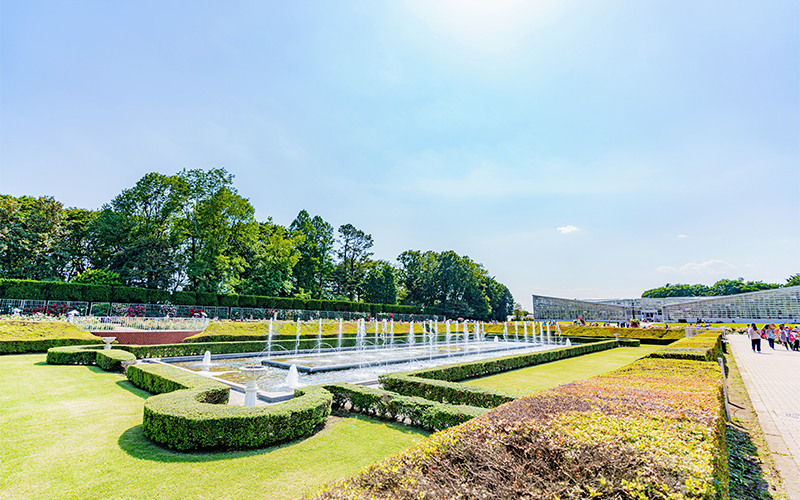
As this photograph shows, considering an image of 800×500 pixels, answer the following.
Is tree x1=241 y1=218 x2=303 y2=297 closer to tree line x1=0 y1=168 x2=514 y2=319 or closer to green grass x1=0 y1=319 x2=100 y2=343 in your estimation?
tree line x1=0 y1=168 x2=514 y2=319

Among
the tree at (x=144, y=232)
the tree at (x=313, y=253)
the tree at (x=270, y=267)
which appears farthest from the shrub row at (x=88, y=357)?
the tree at (x=313, y=253)

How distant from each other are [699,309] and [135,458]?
8778 centimetres

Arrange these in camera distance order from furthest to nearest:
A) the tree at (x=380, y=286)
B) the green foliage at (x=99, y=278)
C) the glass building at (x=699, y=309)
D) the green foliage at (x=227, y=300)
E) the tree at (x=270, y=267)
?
the glass building at (x=699, y=309)
the tree at (x=380, y=286)
the tree at (x=270, y=267)
the green foliage at (x=227, y=300)
the green foliage at (x=99, y=278)

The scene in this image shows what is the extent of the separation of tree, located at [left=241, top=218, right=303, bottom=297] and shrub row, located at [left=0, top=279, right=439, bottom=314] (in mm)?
1390

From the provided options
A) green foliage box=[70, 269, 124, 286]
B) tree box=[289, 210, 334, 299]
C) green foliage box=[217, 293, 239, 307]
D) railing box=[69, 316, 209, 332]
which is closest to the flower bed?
railing box=[69, 316, 209, 332]

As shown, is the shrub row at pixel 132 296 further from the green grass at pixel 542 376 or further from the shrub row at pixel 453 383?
the green grass at pixel 542 376

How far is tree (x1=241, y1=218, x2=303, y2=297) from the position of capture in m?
35.1

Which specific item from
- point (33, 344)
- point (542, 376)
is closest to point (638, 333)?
point (542, 376)

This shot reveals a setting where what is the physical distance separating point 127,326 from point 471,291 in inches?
1833

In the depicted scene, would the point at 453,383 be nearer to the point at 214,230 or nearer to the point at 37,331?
the point at 37,331

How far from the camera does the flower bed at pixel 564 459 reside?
227cm

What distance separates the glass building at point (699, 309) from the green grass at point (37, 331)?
70.0 meters

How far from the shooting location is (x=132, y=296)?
2742cm

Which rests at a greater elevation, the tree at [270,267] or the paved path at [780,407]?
the tree at [270,267]
